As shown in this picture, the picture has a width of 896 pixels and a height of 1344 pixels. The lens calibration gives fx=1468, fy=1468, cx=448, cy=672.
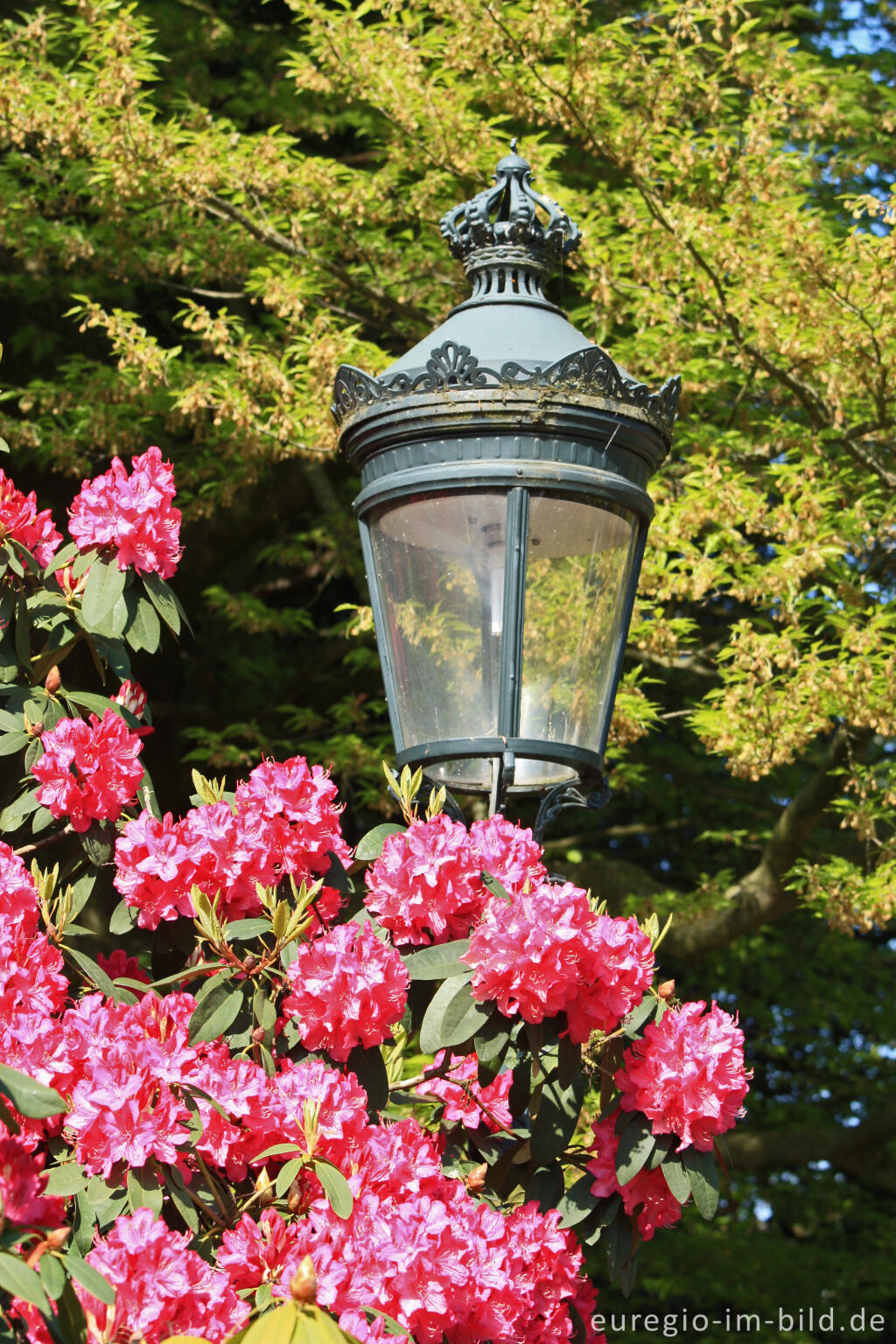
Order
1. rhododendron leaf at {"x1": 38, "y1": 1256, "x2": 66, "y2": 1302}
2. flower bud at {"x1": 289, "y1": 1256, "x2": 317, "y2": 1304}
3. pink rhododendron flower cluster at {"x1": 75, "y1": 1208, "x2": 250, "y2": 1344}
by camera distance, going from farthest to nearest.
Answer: pink rhododendron flower cluster at {"x1": 75, "y1": 1208, "x2": 250, "y2": 1344} → rhododendron leaf at {"x1": 38, "y1": 1256, "x2": 66, "y2": 1302} → flower bud at {"x1": 289, "y1": 1256, "x2": 317, "y2": 1304}

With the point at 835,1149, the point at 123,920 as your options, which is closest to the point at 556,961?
the point at 123,920

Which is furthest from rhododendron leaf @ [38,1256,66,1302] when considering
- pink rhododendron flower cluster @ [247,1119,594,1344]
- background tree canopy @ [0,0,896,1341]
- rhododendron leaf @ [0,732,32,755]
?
background tree canopy @ [0,0,896,1341]

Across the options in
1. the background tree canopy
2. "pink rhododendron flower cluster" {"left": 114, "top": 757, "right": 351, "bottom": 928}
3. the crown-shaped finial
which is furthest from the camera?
the background tree canopy

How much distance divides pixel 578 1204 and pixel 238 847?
74 cm

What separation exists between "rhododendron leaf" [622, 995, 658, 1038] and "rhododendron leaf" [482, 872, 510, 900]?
0.79 ft

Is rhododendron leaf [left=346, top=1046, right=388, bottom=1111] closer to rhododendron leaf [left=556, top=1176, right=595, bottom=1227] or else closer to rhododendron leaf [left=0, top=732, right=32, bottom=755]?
rhododendron leaf [left=556, top=1176, right=595, bottom=1227]

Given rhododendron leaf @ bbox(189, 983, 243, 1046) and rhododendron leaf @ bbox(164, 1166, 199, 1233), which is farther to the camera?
rhododendron leaf @ bbox(189, 983, 243, 1046)

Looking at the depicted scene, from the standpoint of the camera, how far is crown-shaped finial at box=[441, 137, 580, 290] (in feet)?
9.32

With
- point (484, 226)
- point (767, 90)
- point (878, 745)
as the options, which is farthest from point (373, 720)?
point (484, 226)

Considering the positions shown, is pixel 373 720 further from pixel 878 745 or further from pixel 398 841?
pixel 398 841

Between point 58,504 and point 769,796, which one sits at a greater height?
point 58,504

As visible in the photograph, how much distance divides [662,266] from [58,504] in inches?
151

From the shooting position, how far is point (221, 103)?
304 inches

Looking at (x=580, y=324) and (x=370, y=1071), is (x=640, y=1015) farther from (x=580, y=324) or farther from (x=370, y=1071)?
(x=580, y=324)
